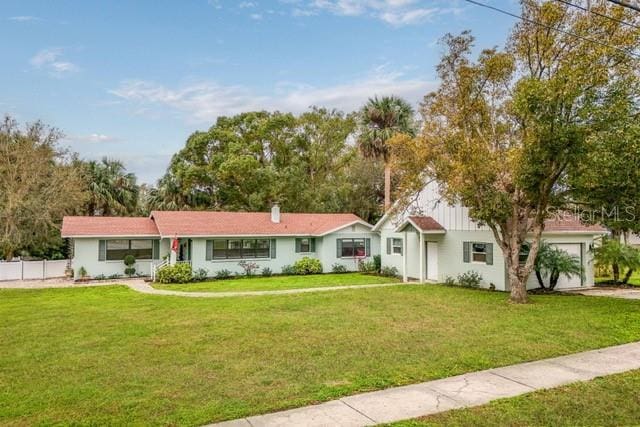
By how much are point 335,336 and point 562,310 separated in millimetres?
7706

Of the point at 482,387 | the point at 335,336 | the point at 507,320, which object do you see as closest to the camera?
the point at 482,387

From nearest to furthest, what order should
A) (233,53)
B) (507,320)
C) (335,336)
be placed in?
(335,336) → (507,320) → (233,53)

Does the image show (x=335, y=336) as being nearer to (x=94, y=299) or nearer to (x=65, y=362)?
(x=65, y=362)

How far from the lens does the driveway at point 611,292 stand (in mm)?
16405

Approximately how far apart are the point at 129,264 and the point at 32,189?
26.9 feet

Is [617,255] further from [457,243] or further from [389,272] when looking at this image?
[389,272]

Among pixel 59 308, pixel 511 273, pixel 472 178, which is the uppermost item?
pixel 472 178

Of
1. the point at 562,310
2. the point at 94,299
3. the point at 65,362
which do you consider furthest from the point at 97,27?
the point at 562,310

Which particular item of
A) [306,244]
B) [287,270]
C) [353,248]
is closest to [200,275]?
[287,270]

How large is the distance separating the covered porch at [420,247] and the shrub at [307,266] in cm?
550

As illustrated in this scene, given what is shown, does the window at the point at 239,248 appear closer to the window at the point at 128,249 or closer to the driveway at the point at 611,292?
the window at the point at 128,249

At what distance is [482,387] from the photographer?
21.5 feet

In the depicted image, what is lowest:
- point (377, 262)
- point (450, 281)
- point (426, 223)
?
point (450, 281)

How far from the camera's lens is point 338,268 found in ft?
84.5
